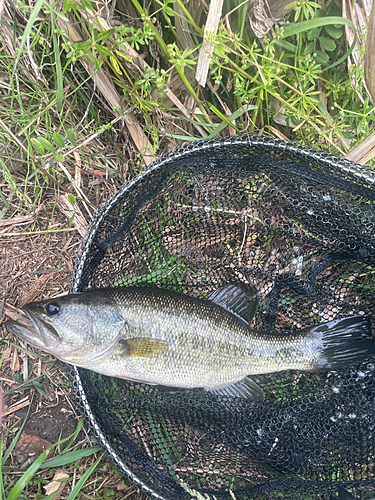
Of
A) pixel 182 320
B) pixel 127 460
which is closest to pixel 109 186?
pixel 182 320

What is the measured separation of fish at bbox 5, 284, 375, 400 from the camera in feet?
6.74

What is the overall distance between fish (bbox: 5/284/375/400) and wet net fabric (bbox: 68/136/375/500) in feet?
0.69

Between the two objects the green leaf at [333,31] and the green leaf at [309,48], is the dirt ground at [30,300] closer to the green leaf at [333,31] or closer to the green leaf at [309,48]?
the green leaf at [309,48]

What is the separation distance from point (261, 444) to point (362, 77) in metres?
2.80

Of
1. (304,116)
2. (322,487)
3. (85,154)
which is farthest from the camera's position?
(85,154)

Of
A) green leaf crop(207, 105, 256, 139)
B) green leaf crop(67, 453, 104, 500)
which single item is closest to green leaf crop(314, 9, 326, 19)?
green leaf crop(207, 105, 256, 139)

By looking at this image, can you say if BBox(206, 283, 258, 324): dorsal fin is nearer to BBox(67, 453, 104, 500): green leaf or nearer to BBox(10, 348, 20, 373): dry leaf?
BBox(67, 453, 104, 500): green leaf

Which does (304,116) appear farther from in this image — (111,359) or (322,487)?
(322,487)

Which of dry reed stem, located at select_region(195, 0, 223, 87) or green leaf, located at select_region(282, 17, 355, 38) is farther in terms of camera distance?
green leaf, located at select_region(282, 17, 355, 38)

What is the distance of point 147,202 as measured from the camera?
2344mm

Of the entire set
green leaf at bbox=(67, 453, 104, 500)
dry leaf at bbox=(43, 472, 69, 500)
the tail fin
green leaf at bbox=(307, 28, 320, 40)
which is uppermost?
green leaf at bbox=(307, 28, 320, 40)

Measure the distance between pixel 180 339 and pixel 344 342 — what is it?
124 centimetres

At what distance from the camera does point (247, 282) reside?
8.52ft

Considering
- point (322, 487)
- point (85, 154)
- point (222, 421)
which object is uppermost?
point (85, 154)
